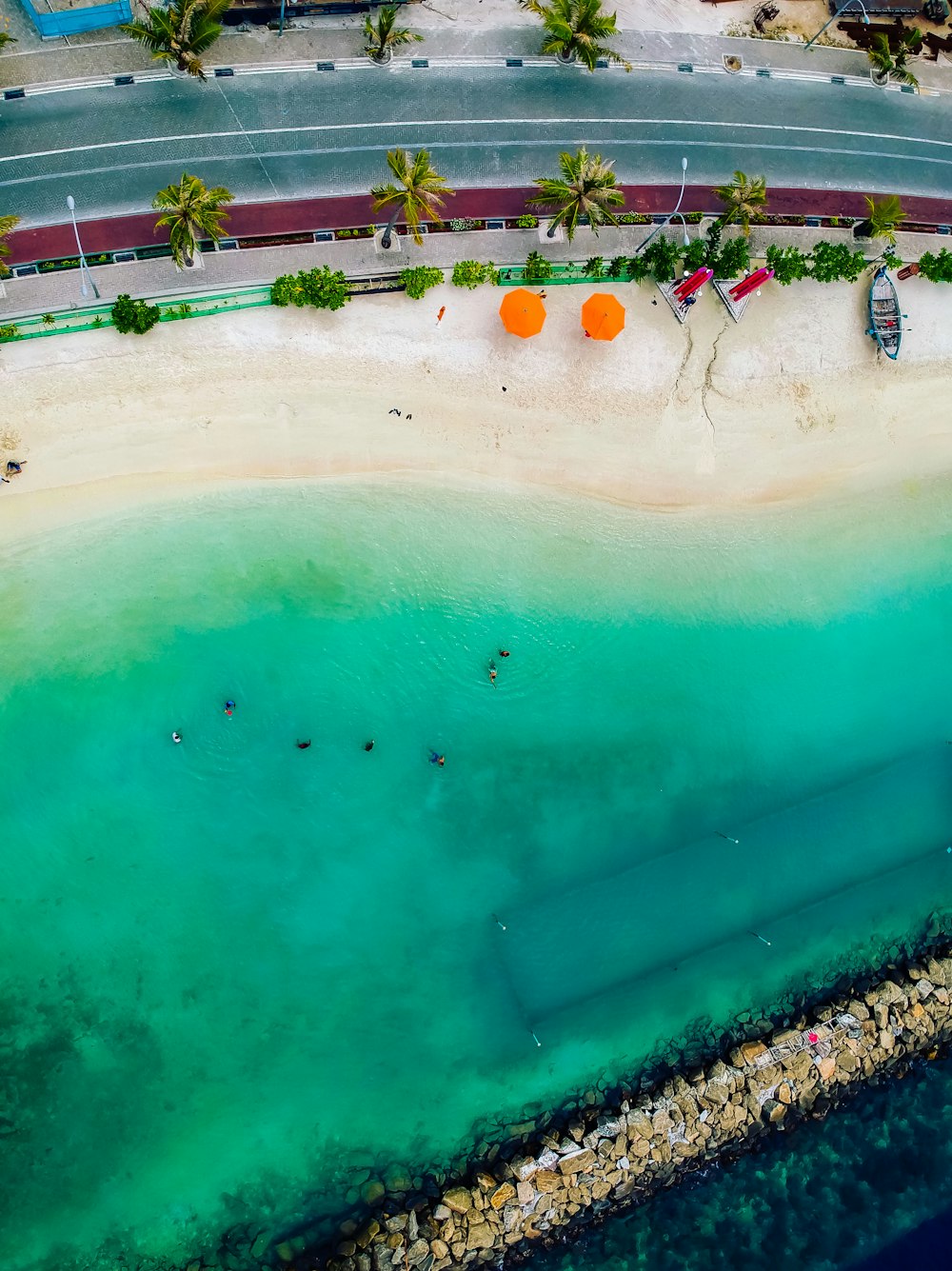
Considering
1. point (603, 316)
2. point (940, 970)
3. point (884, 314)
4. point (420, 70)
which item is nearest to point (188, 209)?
point (420, 70)

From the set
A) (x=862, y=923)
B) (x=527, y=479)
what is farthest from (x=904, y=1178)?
(x=527, y=479)

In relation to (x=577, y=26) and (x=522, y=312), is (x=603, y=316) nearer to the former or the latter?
(x=522, y=312)

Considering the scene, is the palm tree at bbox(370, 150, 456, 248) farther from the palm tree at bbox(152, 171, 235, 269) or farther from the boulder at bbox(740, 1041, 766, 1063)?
the boulder at bbox(740, 1041, 766, 1063)

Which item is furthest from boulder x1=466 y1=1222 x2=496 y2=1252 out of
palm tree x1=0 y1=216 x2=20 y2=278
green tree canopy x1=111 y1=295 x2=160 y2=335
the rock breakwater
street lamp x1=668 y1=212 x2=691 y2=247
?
street lamp x1=668 y1=212 x2=691 y2=247

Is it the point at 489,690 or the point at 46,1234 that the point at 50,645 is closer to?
the point at 489,690

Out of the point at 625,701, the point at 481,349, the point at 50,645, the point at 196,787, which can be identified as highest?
the point at 481,349

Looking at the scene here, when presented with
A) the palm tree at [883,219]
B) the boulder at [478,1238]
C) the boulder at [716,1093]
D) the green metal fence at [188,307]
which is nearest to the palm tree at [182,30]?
the green metal fence at [188,307]

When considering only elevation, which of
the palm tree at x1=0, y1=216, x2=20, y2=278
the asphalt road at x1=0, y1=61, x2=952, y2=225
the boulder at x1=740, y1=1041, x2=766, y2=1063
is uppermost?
the asphalt road at x1=0, y1=61, x2=952, y2=225

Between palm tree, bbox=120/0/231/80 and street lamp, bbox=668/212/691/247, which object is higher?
palm tree, bbox=120/0/231/80
